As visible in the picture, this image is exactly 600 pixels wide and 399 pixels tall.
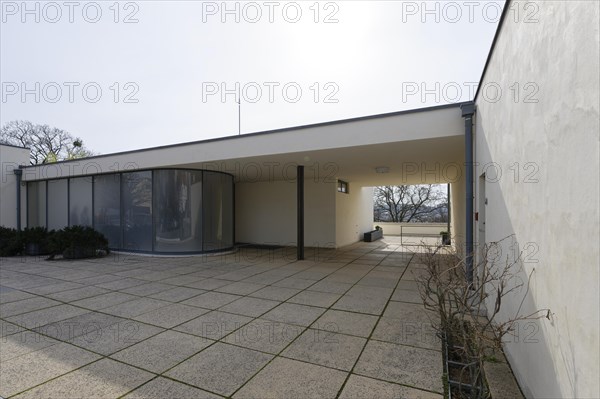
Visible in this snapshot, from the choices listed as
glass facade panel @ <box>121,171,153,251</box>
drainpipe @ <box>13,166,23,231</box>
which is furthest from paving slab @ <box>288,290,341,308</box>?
drainpipe @ <box>13,166,23,231</box>

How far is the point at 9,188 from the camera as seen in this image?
508 inches

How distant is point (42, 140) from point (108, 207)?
20.3 metres

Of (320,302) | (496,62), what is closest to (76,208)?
(320,302)

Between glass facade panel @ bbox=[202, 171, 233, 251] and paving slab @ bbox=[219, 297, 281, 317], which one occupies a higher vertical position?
glass facade panel @ bbox=[202, 171, 233, 251]

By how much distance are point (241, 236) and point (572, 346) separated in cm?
1313

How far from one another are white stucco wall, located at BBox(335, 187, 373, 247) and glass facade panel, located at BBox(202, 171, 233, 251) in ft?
13.6

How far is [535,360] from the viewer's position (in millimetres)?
2307

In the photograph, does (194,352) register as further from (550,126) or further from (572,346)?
(550,126)

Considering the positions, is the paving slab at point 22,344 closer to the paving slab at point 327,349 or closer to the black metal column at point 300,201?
the paving slab at point 327,349

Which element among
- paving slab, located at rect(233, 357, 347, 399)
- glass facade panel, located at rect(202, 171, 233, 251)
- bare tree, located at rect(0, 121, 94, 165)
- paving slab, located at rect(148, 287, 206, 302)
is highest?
bare tree, located at rect(0, 121, 94, 165)

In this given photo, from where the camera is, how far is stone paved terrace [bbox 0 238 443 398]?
8.60ft

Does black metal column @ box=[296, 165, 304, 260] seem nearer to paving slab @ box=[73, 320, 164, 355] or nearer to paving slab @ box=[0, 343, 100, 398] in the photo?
paving slab @ box=[73, 320, 164, 355]

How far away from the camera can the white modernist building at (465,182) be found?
1.61 metres

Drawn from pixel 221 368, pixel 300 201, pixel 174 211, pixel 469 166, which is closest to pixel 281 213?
pixel 300 201
